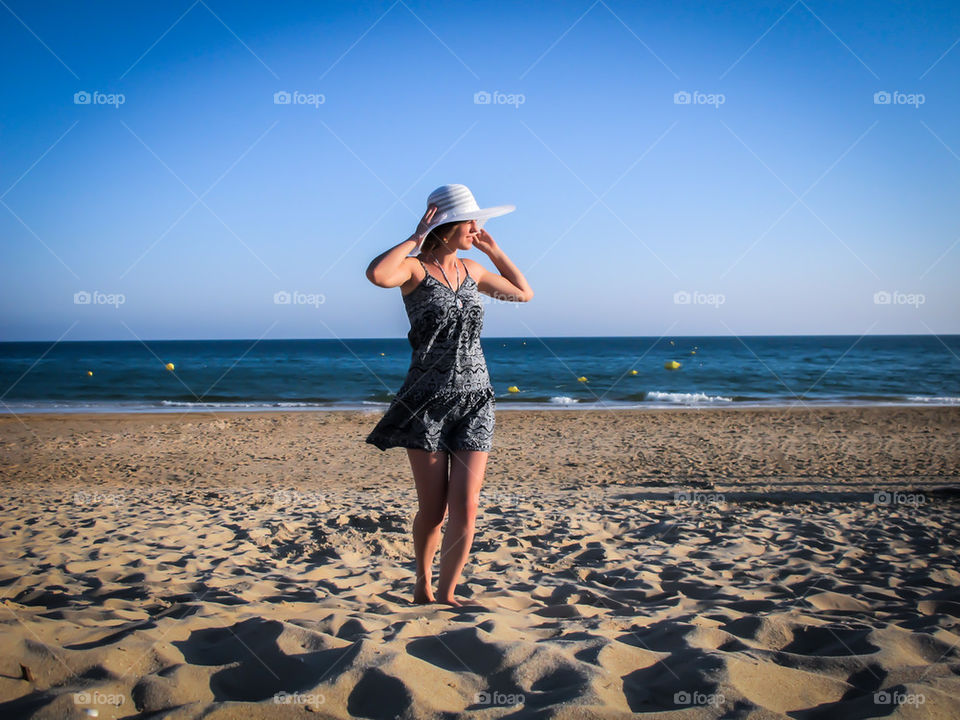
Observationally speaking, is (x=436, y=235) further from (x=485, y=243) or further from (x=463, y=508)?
(x=463, y=508)

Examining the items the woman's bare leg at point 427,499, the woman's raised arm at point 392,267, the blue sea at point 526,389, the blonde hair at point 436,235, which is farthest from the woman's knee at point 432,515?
the blue sea at point 526,389

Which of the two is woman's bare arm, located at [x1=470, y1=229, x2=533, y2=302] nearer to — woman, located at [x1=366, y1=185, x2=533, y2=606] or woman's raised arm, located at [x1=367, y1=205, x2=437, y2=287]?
woman, located at [x1=366, y1=185, x2=533, y2=606]

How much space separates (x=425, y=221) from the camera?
8.60 ft

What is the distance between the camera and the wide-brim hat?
261 centimetres

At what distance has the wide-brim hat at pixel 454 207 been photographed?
8.56ft

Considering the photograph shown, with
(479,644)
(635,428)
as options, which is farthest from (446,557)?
(635,428)

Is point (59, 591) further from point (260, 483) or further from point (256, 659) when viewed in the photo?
point (260, 483)

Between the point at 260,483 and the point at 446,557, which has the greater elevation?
the point at 446,557

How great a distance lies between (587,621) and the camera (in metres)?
2.80

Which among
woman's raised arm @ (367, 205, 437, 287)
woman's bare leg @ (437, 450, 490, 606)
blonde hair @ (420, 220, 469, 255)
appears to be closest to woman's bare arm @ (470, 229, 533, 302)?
blonde hair @ (420, 220, 469, 255)

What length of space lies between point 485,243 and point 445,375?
69cm

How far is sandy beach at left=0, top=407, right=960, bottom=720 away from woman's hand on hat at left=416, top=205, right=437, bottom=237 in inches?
60.7

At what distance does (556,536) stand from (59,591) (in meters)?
2.95

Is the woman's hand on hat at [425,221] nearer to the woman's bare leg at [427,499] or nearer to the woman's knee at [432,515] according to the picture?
the woman's bare leg at [427,499]
